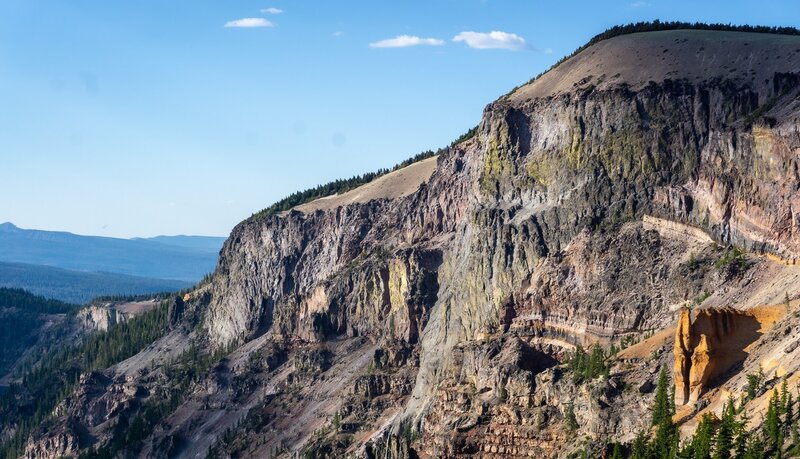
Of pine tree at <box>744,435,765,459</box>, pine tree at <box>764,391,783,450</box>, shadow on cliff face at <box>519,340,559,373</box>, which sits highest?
shadow on cliff face at <box>519,340,559,373</box>

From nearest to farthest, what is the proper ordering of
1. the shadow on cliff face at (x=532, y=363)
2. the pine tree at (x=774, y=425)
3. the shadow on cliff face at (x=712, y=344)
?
the pine tree at (x=774, y=425) < the shadow on cliff face at (x=712, y=344) < the shadow on cliff face at (x=532, y=363)

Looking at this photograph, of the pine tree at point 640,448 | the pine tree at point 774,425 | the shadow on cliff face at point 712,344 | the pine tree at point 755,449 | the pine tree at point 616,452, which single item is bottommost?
the pine tree at point 616,452

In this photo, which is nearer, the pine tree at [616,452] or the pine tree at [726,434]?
the pine tree at [726,434]

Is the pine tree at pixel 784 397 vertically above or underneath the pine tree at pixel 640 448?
above

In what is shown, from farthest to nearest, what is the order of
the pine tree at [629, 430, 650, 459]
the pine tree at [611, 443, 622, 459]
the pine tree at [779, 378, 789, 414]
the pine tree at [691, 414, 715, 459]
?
the pine tree at [611, 443, 622, 459], the pine tree at [629, 430, 650, 459], the pine tree at [691, 414, 715, 459], the pine tree at [779, 378, 789, 414]

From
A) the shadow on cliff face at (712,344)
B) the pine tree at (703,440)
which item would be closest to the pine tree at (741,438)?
the pine tree at (703,440)

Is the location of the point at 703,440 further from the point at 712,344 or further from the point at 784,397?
the point at 712,344

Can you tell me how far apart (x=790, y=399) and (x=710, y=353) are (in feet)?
55.9

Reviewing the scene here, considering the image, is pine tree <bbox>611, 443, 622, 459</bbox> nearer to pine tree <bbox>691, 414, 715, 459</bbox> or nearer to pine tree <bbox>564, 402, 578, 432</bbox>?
pine tree <bbox>691, 414, 715, 459</bbox>

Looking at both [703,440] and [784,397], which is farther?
[703,440]

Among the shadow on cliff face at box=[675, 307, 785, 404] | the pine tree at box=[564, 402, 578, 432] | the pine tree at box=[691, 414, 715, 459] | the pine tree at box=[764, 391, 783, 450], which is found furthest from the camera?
the pine tree at box=[564, 402, 578, 432]

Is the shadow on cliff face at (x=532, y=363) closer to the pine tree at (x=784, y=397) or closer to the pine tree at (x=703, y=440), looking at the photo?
the pine tree at (x=703, y=440)

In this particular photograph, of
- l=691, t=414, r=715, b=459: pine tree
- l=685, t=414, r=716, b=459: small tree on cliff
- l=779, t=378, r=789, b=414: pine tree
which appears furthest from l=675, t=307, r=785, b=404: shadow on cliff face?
l=779, t=378, r=789, b=414: pine tree

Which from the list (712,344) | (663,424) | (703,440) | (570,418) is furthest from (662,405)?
(570,418)
